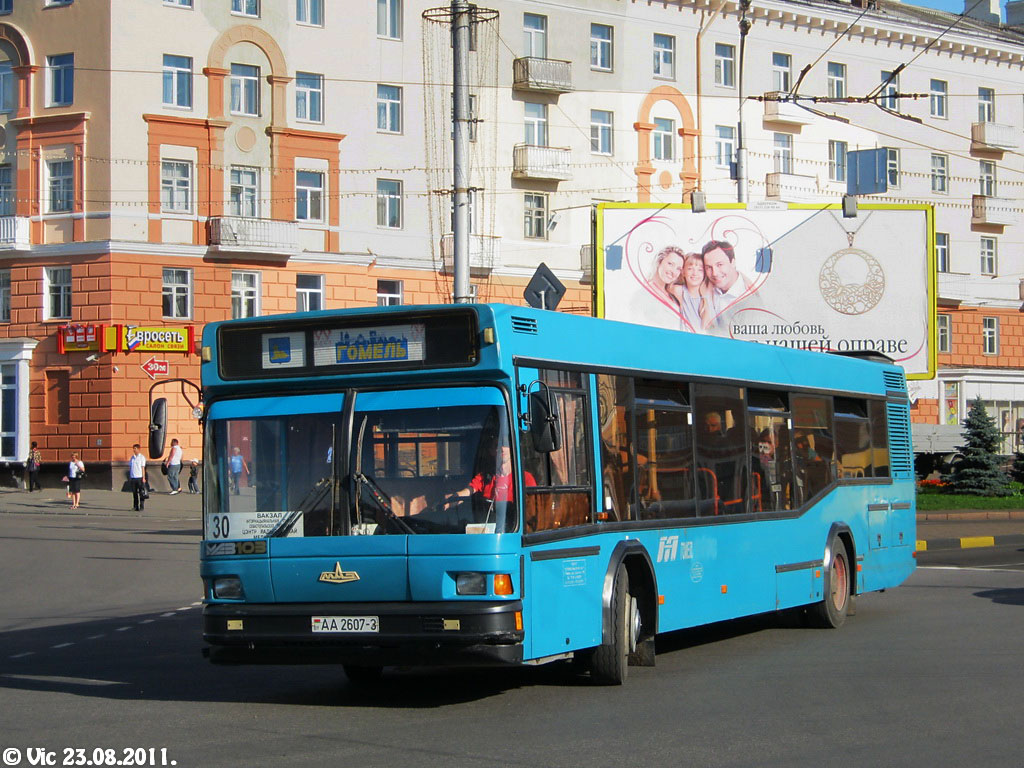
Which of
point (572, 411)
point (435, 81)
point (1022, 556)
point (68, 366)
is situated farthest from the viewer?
point (435, 81)

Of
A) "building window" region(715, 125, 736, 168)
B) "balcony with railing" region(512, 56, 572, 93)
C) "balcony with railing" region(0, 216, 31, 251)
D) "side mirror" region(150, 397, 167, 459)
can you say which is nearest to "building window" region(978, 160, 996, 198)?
"building window" region(715, 125, 736, 168)

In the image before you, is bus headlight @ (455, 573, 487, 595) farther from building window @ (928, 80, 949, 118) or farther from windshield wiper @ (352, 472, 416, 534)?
building window @ (928, 80, 949, 118)

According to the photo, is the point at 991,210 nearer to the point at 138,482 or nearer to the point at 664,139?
the point at 664,139

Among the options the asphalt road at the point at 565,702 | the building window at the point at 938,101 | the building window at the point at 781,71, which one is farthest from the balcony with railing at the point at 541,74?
the asphalt road at the point at 565,702

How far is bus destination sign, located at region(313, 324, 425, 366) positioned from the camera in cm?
918

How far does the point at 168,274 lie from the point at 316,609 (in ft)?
114

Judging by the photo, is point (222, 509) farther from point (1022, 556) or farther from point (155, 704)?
point (1022, 556)

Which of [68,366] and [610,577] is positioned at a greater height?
[68,366]

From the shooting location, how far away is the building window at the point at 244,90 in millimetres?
43219

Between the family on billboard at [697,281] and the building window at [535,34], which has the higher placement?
the building window at [535,34]

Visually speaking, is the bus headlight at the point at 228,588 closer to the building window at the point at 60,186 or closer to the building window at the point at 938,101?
the building window at the point at 60,186

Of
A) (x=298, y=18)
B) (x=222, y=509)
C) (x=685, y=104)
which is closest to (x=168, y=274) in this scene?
(x=298, y=18)

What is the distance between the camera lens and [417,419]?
29.6 ft

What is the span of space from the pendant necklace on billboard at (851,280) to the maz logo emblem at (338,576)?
2080 cm
